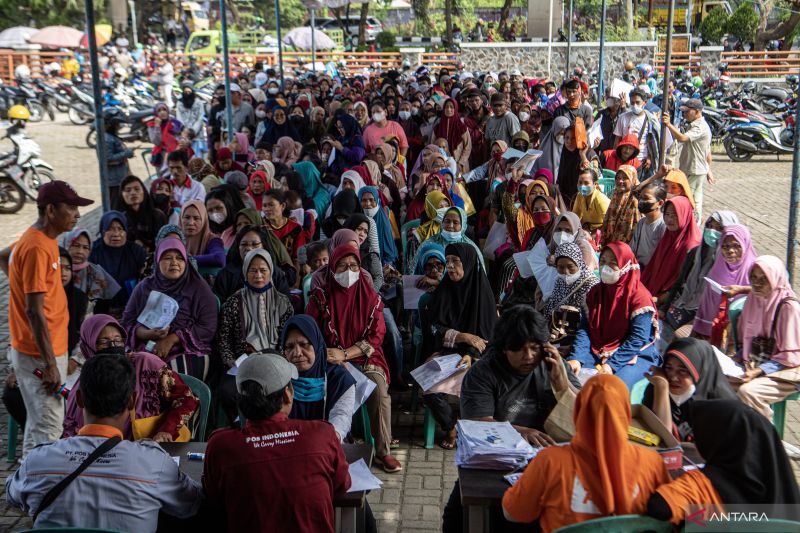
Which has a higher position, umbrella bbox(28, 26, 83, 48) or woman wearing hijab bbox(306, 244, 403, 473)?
umbrella bbox(28, 26, 83, 48)

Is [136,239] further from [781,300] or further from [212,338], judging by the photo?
[781,300]

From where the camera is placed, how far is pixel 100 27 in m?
34.2

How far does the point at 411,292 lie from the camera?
5547 millimetres

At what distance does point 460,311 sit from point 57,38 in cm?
3076

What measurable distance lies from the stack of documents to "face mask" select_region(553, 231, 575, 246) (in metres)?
2.58

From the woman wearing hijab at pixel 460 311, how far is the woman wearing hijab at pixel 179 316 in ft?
4.50

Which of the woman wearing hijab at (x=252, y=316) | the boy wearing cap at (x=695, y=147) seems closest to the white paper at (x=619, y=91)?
the boy wearing cap at (x=695, y=147)

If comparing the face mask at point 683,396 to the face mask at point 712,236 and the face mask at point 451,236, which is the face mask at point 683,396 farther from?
the face mask at point 451,236

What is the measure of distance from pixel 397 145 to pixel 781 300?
6374mm

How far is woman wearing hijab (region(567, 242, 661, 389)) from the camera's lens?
4535 millimetres

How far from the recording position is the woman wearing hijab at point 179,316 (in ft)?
15.3

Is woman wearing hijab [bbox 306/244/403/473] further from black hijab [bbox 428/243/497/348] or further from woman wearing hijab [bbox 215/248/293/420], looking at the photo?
black hijab [bbox 428/243/497/348]

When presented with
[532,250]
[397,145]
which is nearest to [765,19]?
[397,145]

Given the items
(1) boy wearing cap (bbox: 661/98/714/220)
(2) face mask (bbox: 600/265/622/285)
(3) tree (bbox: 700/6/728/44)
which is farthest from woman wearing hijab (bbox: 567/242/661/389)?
(3) tree (bbox: 700/6/728/44)
